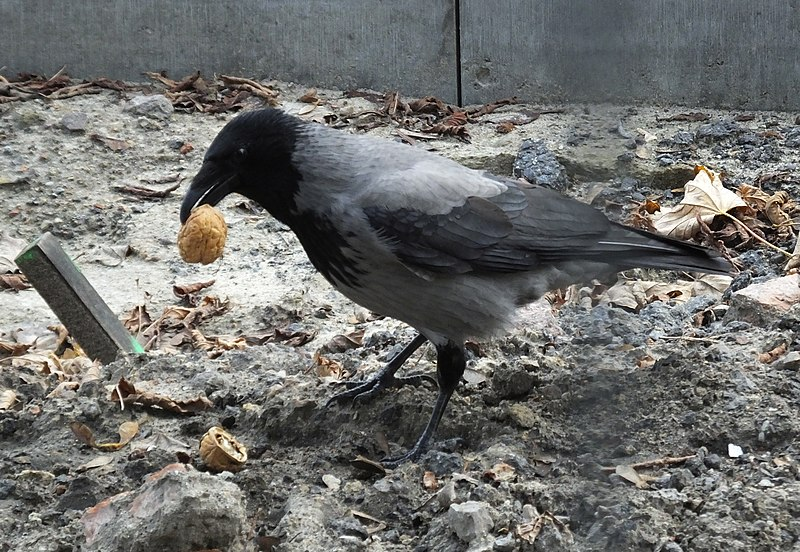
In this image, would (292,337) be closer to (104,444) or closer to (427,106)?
(104,444)

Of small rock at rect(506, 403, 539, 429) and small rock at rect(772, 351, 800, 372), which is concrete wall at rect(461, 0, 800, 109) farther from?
small rock at rect(506, 403, 539, 429)

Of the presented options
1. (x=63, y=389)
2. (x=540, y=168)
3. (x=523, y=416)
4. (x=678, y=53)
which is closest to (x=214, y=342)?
(x=63, y=389)

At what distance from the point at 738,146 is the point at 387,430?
4242 millimetres

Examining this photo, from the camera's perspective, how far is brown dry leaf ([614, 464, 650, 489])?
10.5 feet

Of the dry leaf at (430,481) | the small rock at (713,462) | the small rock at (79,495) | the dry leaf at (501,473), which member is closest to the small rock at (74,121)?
the small rock at (79,495)

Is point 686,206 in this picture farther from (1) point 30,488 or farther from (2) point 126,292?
Answer: (1) point 30,488

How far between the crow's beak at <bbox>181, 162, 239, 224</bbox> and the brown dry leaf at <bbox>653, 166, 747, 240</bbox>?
8.92 ft

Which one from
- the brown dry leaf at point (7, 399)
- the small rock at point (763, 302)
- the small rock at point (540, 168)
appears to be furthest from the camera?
the small rock at point (540, 168)

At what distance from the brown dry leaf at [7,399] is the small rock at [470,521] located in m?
2.06

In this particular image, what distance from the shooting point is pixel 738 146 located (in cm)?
722

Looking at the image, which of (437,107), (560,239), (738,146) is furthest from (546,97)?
(560,239)

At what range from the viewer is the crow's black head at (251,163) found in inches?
155

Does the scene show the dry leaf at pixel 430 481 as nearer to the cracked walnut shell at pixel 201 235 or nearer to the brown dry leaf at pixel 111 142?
the cracked walnut shell at pixel 201 235

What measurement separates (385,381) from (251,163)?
1021 millimetres
